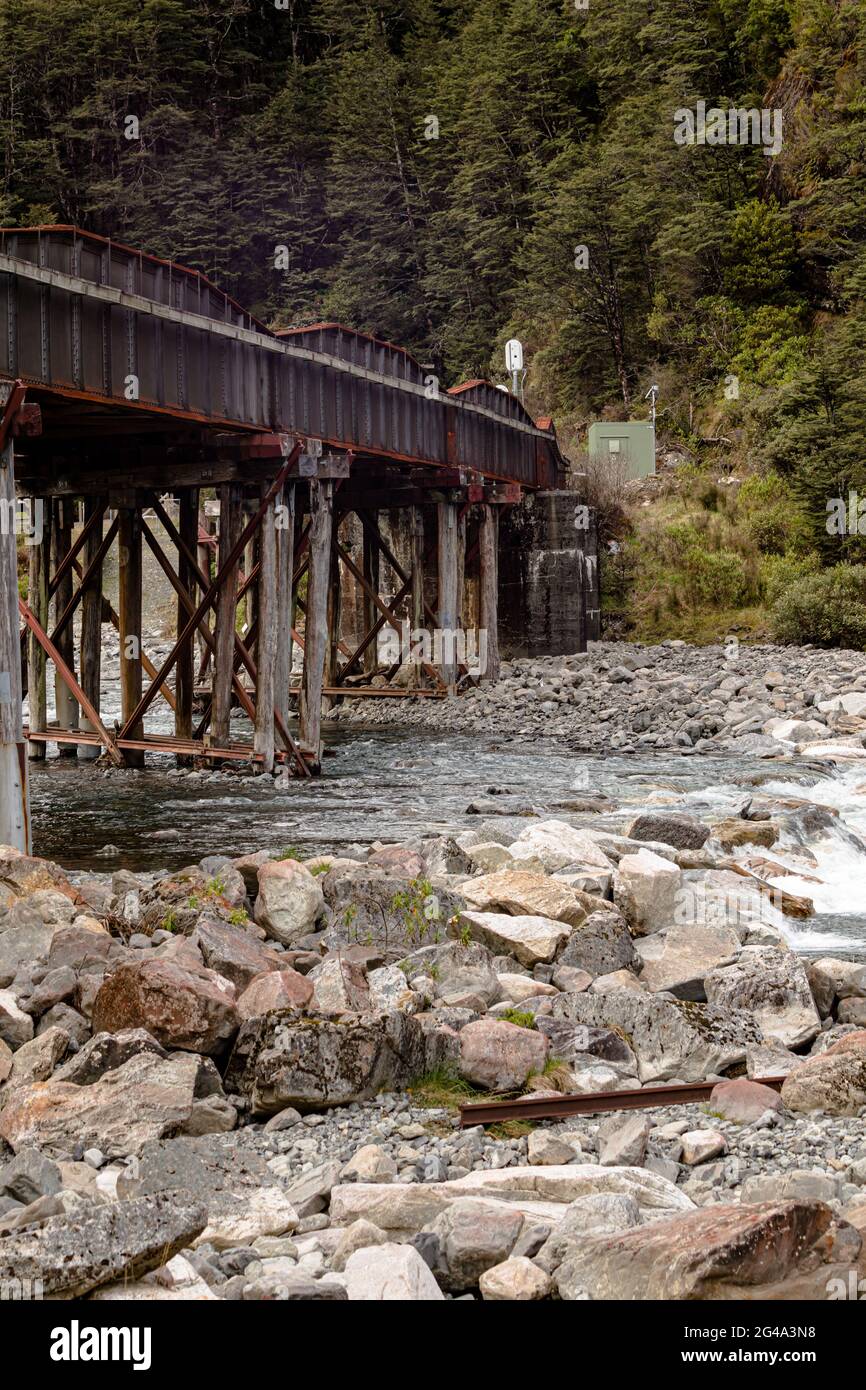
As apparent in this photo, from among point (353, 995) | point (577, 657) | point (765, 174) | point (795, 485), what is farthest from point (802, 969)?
point (765, 174)

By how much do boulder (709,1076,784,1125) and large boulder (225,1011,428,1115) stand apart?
1.50 m

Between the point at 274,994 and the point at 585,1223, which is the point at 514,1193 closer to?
the point at 585,1223

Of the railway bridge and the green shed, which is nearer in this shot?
the railway bridge

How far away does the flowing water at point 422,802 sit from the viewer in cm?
1320

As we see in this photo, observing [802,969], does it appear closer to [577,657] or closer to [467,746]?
[467,746]

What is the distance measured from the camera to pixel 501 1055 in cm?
667

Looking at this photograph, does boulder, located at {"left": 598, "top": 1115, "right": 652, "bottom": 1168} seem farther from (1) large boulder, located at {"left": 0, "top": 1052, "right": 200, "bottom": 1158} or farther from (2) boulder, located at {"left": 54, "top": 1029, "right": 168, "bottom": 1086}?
(2) boulder, located at {"left": 54, "top": 1029, "right": 168, "bottom": 1086}

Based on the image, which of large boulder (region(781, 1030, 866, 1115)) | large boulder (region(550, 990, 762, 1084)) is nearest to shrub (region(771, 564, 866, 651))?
large boulder (region(550, 990, 762, 1084))

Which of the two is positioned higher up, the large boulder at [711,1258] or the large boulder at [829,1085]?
the large boulder at [711,1258]

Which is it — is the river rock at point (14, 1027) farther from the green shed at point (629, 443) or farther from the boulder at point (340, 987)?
the green shed at point (629, 443)

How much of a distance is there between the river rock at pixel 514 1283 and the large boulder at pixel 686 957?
3.97 meters

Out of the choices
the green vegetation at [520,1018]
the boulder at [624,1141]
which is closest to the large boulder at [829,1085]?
the boulder at [624,1141]

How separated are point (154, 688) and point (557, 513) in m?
15.9

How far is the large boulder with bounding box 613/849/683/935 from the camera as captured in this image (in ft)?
32.5
